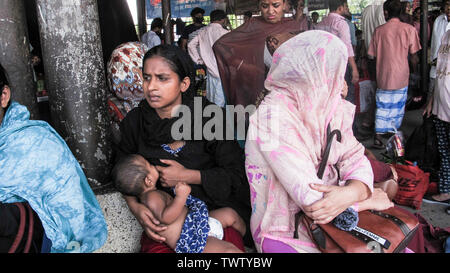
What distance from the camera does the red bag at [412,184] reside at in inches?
138

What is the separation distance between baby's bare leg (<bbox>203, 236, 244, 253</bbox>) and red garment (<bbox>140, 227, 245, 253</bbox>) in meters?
0.10

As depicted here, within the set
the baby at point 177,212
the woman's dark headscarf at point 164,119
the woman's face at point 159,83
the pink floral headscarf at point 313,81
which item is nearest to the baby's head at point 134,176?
the baby at point 177,212

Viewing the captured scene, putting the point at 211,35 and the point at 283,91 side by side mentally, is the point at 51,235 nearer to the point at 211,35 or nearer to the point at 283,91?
the point at 283,91

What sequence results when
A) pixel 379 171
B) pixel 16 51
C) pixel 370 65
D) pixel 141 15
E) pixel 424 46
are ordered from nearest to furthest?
1. pixel 16 51
2. pixel 379 171
3. pixel 370 65
4. pixel 424 46
5. pixel 141 15

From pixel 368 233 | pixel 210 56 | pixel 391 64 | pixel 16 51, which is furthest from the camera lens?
pixel 391 64

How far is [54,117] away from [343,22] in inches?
155

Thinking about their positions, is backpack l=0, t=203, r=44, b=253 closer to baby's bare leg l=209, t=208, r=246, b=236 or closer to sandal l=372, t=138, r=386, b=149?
baby's bare leg l=209, t=208, r=246, b=236

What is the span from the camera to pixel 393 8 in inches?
209

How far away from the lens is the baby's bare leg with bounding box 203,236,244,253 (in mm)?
1909

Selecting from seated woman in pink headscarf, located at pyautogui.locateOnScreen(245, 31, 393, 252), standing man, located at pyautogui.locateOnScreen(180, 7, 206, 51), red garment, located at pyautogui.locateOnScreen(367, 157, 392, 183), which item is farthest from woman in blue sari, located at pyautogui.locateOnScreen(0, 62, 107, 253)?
standing man, located at pyautogui.locateOnScreen(180, 7, 206, 51)

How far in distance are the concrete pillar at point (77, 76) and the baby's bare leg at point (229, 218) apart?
75 cm

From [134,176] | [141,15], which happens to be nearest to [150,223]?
[134,176]

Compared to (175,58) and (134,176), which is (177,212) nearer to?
(134,176)

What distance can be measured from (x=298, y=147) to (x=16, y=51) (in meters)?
1.82
